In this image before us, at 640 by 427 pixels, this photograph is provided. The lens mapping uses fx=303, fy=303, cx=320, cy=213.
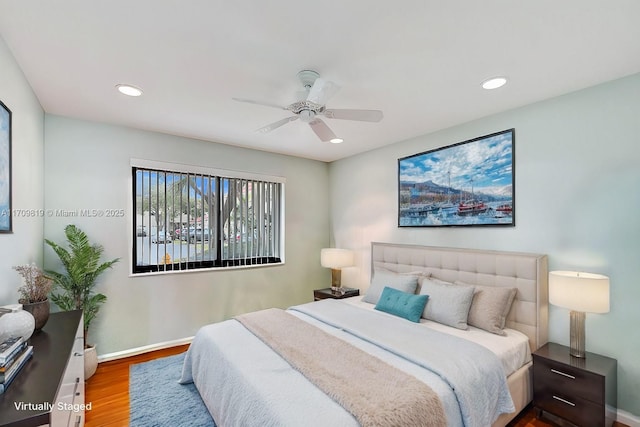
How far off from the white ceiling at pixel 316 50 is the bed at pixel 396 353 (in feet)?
5.04

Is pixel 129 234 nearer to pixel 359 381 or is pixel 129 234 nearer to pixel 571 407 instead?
pixel 359 381

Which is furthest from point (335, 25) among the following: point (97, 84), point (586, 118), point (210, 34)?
point (586, 118)

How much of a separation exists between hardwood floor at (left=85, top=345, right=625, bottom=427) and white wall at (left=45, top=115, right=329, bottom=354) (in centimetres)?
21

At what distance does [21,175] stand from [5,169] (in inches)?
18.7

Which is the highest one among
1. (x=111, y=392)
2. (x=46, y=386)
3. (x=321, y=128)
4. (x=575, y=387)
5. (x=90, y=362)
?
(x=321, y=128)

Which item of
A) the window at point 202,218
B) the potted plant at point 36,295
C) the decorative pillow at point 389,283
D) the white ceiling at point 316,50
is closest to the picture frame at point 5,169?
the potted plant at point 36,295

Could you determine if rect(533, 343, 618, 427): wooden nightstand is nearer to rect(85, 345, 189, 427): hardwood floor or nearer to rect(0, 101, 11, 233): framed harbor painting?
rect(85, 345, 189, 427): hardwood floor

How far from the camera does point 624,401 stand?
2.20m

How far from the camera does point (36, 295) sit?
190 cm

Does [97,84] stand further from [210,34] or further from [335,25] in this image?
[335,25]

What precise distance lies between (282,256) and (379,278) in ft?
5.34

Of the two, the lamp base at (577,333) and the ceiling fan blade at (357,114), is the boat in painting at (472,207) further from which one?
the ceiling fan blade at (357,114)

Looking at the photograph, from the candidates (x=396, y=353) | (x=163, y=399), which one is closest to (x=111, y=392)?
(x=163, y=399)

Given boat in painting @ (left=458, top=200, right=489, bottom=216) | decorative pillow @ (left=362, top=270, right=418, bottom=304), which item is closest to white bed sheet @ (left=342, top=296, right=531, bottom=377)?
decorative pillow @ (left=362, top=270, right=418, bottom=304)
